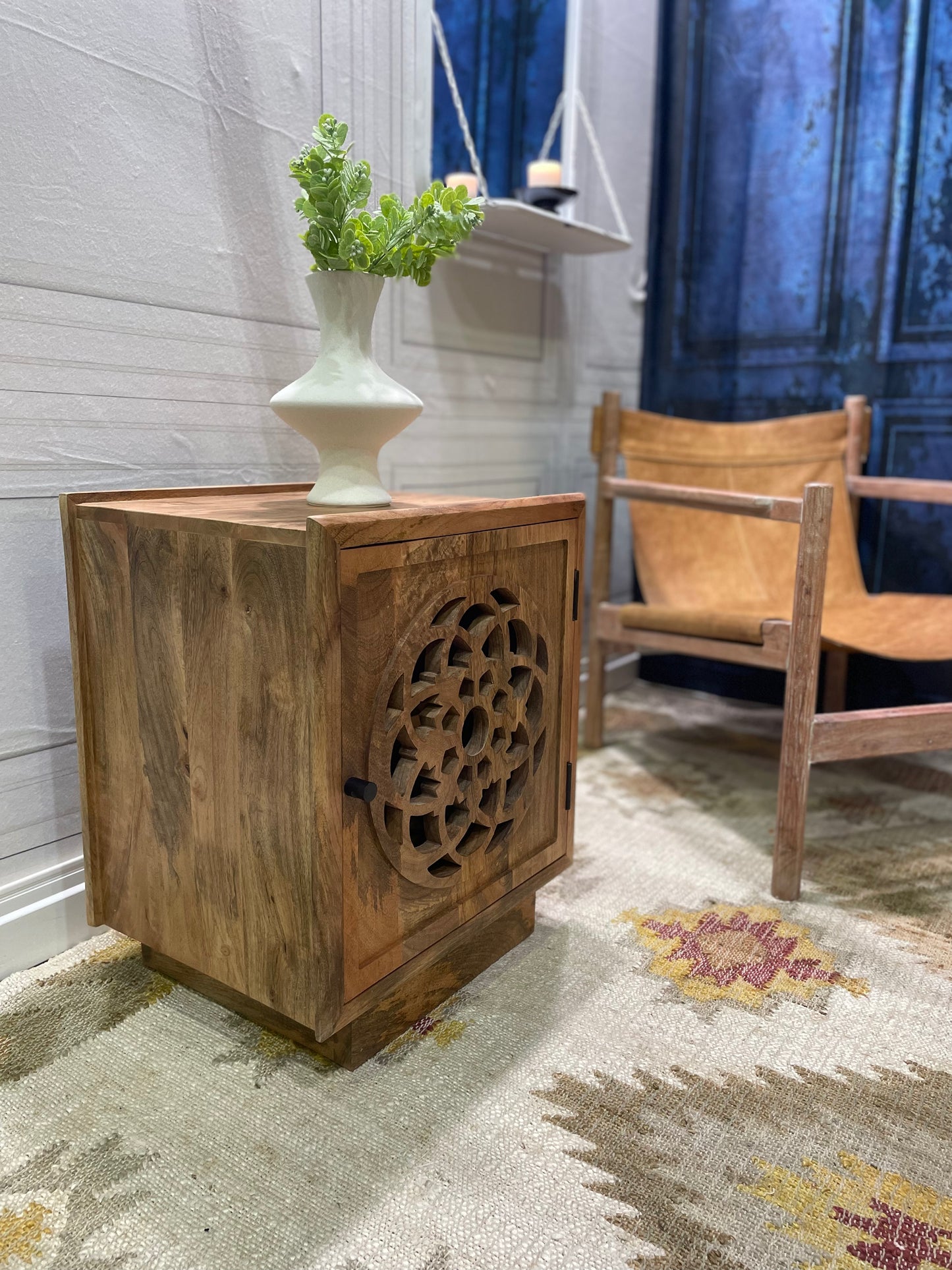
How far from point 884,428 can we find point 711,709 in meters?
0.79

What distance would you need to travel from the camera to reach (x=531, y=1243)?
2.66 feet

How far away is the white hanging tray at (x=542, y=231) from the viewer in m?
1.73

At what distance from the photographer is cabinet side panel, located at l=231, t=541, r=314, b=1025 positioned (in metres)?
0.89

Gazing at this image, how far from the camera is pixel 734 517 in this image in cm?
210

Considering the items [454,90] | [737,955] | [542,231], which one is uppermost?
[454,90]

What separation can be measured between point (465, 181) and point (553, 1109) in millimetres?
1559

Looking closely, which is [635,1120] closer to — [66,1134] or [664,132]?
[66,1134]

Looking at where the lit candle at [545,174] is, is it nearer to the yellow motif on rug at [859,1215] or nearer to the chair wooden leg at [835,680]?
the chair wooden leg at [835,680]

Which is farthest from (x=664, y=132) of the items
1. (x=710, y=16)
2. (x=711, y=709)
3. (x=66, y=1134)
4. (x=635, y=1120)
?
(x=66, y=1134)

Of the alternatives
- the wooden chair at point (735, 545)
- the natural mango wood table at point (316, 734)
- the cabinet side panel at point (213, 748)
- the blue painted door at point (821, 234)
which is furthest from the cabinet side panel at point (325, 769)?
the blue painted door at point (821, 234)

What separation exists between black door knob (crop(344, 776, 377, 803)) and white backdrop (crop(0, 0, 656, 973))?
52 cm

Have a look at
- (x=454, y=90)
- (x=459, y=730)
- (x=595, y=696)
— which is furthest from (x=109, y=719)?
(x=454, y=90)

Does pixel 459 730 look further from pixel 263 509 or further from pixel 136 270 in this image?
pixel 136 270

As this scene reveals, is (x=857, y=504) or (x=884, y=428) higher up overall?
(x=884, y=428)
